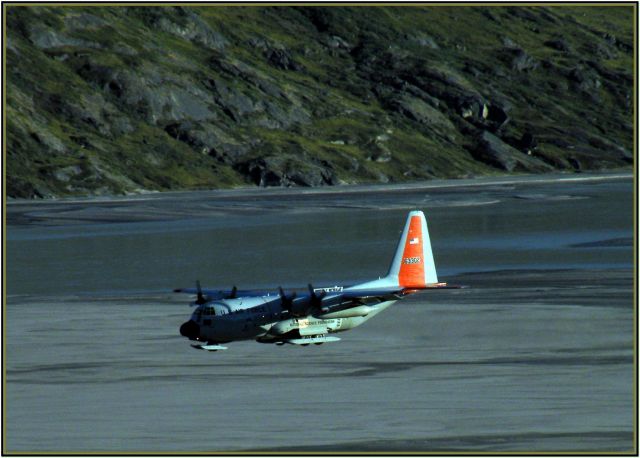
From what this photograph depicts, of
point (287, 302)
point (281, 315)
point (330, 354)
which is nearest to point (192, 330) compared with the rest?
point (281, 315)

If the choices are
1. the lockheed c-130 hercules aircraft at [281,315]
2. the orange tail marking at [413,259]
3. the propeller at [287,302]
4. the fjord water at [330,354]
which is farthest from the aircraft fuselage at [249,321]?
the orange tail marking at [413,259]

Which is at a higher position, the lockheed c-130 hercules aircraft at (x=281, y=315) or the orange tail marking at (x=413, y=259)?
the orange tail marking at (x=413, y=259)

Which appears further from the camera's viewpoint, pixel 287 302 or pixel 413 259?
pixel 413 259

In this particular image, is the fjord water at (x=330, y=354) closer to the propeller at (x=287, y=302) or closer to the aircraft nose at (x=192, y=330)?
the aircraft nose at (x=192, y=330)

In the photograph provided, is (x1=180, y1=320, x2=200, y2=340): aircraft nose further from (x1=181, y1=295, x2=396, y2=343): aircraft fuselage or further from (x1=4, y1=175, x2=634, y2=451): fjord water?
(x1=4, y1=175, x2=634, y2=451): fjord water

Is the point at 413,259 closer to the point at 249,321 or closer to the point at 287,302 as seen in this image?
the point at 287,302

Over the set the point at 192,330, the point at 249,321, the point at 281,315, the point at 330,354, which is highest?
the point at 281,315
